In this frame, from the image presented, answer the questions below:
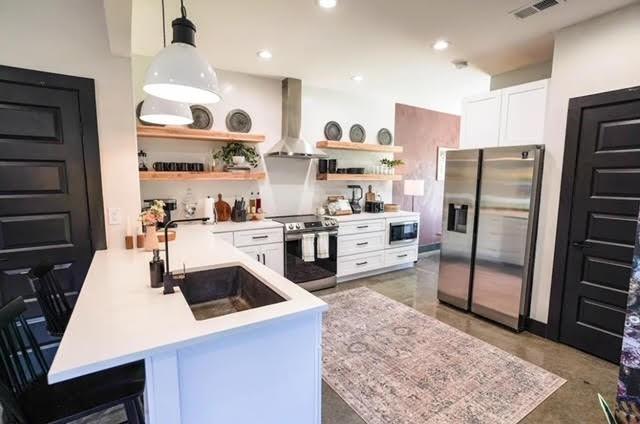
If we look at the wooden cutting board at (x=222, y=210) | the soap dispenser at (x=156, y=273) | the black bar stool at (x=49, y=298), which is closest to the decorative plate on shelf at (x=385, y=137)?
the wooden cutting board at (x=222, y=210)

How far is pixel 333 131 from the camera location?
502 centimetres

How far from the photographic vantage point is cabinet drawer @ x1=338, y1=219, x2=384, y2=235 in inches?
173

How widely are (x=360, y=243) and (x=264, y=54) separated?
2.72 metres

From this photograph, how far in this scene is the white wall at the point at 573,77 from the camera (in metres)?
2.48

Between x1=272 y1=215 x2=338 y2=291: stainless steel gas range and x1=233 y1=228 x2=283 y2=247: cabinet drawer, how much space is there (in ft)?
0.37

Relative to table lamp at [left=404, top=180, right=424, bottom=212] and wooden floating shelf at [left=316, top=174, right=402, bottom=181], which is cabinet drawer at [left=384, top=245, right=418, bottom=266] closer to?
table lamp at [left=404, top=180, right=424, bottom=212]

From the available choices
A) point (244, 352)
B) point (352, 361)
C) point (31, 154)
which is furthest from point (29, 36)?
point (352, 361)

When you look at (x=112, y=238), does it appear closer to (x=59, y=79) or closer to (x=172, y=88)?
(x=59, y=79)

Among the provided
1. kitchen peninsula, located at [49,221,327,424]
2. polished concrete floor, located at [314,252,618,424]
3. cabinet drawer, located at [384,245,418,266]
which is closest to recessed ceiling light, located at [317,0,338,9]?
kitchen peninsula, located at [49,221,327,424]

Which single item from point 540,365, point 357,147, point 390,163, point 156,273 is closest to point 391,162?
point 390,163

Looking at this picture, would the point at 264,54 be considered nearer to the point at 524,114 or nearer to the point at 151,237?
the point at 151,237

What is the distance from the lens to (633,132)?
2.45 m

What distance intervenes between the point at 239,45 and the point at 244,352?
2.98 m

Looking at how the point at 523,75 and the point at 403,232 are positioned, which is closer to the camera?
the point at 523,75
